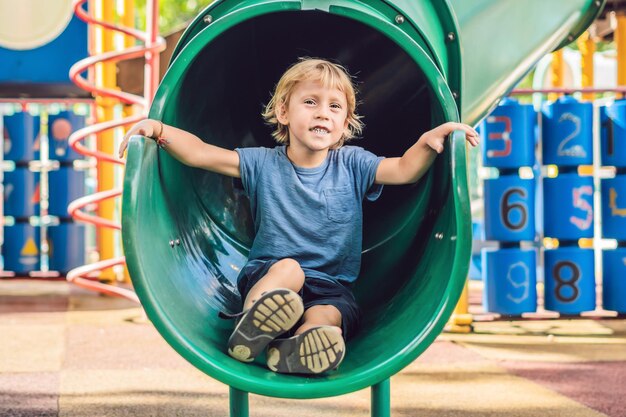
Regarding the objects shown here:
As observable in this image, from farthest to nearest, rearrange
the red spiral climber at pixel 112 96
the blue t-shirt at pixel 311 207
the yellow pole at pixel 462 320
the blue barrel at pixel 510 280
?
the red spiral climber at pixel 112 96 → the blue barrel at pixel 510 280 → the yellow pole at pixel 462 320 → the blue t-shirt at pixel 311 207

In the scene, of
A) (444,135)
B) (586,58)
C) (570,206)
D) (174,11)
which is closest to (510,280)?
(570,206)

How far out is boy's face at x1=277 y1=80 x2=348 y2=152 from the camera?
280 centimetres

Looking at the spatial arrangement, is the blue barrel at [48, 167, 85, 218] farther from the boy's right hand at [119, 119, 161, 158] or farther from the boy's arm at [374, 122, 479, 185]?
the boy's right hand at [119, 119, 161, 158]

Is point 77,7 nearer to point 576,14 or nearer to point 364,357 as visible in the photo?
point 576,14

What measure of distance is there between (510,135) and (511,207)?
16.5 inches

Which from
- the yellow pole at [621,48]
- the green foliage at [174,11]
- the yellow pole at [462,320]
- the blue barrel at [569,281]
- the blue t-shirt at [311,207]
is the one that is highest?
the green foliage at [174,11]

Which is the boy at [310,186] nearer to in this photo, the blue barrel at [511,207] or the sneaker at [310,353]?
the sneaker at [310,353]

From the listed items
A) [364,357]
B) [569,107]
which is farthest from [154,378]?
[569,107]

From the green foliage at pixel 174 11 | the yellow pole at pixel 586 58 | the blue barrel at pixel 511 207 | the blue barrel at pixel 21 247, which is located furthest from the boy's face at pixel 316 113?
the green foliage at pixel 174 11

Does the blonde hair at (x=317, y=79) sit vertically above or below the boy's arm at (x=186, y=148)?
above

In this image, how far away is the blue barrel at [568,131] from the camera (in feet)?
18.0

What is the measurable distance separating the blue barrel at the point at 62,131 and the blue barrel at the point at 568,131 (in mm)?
4656

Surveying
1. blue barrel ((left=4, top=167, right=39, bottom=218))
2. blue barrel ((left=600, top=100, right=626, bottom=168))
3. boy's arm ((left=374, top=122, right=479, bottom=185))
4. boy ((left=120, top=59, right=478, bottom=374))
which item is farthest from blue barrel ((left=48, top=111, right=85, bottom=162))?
boy's arm ((left=374, top=122, right=479, bottom=185))

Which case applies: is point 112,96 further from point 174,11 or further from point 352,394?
point 174,11
